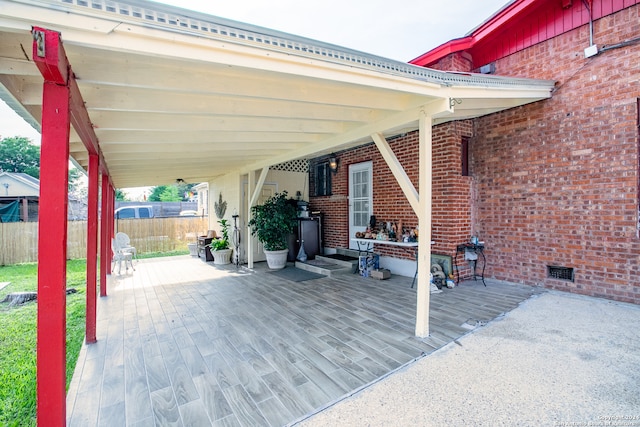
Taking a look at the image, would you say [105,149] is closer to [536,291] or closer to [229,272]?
[229,272]

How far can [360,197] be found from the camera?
688 cm

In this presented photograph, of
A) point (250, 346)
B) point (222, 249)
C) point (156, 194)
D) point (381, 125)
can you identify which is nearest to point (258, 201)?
point (222, 249)

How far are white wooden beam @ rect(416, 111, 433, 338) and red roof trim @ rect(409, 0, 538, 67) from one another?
10.3 feet

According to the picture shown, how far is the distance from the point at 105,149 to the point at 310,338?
3844 mm

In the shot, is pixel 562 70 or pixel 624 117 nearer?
pixel 624 117

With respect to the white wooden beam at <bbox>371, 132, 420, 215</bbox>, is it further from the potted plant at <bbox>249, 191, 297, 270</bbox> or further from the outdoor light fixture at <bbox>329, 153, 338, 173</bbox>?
the potted plant at <bbox>249, 191, 297, 270</bbox>

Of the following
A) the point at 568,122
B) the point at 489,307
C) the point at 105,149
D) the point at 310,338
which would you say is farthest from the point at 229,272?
the point at 568,122

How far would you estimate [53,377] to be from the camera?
1.57 meters

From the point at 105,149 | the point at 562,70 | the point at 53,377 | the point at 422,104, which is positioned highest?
the point at 562,70

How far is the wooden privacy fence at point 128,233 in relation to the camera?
26.2 feet

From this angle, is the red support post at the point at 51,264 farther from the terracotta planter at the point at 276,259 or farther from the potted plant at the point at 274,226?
the terracotta planter at the point at 276,259

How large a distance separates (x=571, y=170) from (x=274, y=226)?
5.44m

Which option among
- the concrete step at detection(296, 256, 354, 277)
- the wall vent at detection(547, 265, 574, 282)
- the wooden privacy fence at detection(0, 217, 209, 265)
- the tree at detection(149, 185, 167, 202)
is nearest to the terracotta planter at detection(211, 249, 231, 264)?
the concrete step at detection(296, 256, 354, 277)

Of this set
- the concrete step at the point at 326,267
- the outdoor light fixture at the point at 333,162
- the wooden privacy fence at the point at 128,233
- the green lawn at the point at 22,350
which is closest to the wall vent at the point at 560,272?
the concrete step at the point at 326,267
